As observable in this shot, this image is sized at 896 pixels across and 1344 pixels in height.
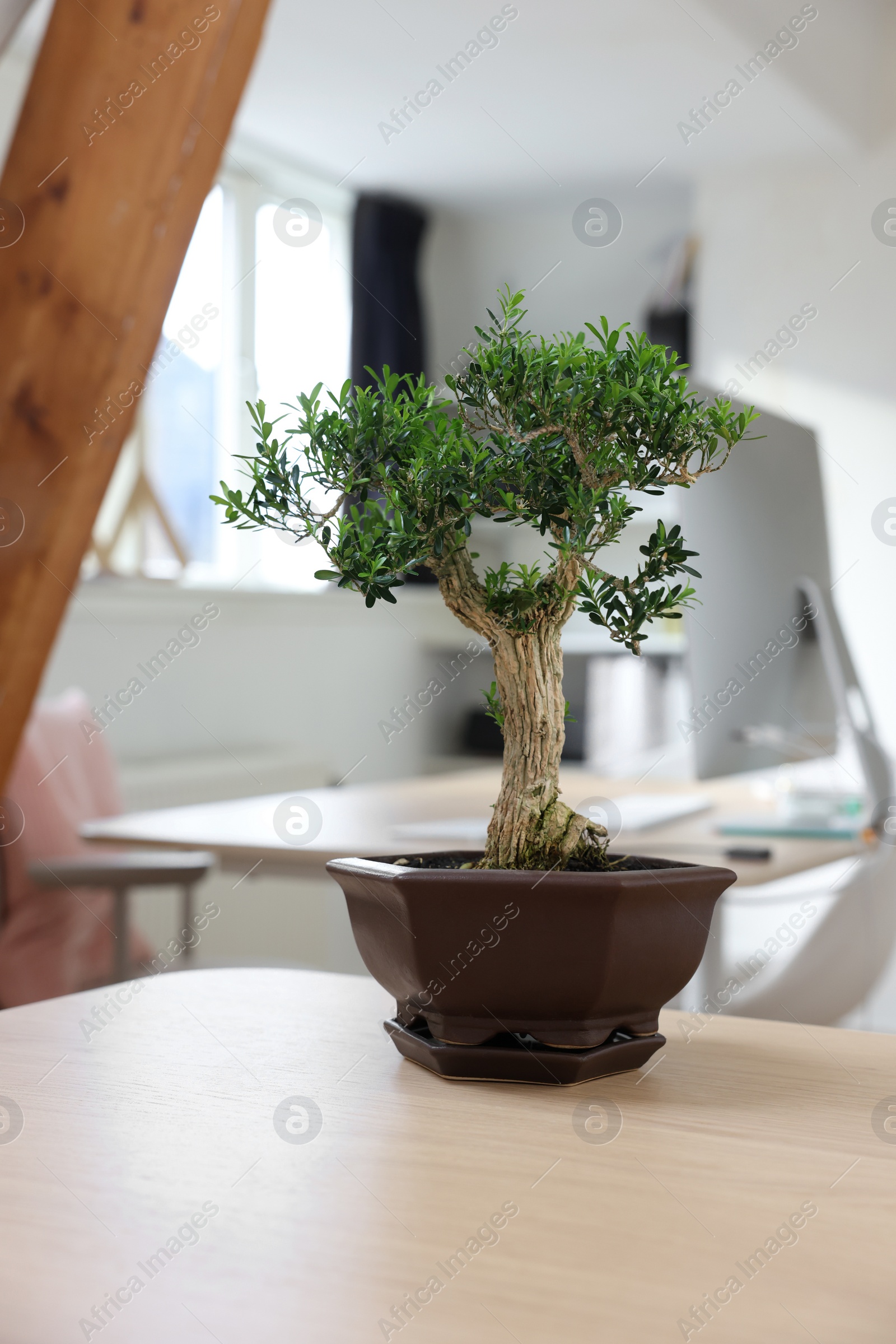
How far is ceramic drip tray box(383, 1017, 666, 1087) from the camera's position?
662 millimetres

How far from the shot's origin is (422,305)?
4.51 metres

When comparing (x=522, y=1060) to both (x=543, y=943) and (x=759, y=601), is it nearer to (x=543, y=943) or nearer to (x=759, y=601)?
(x=543, y=943)

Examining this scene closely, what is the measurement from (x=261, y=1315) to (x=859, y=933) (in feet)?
6.19

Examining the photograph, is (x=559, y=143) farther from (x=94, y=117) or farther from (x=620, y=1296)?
(x=620, y=1296)

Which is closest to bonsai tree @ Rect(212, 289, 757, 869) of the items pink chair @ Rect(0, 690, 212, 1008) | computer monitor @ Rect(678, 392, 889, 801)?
computer monitor @ Rect(678, 392, 889, 801)

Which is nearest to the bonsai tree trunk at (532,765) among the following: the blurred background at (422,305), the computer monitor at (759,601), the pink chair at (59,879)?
the computer monitor at (759,601)

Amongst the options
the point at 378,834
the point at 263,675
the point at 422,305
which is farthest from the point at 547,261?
the point at 378,834

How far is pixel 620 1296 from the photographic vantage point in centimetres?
43

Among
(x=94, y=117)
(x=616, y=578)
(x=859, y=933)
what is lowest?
(x=859, y=933)

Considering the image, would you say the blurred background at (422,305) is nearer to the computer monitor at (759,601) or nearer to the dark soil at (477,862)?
the computer monitor at (759,601)

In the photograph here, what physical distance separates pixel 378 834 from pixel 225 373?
222 cm

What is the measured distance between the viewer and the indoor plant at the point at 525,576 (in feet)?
2.14

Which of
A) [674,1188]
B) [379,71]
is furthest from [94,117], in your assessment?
[379,71]

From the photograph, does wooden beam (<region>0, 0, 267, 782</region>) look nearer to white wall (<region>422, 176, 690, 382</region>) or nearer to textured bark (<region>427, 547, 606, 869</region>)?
textured bark (<region>427, 547, 606, 869</region>)
